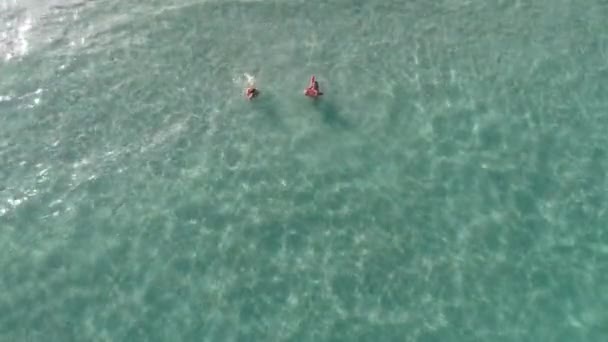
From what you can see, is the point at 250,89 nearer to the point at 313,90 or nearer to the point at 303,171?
the point at 313,90

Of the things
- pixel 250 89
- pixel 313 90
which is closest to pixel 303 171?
pixel 313 90

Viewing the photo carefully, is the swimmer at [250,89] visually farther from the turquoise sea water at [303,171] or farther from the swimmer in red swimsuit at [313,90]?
the swimmer in red swimsuit at [313,90]

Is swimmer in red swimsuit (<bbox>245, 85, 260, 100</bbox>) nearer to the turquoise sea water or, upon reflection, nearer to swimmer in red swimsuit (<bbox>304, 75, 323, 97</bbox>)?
the turquoise sea water

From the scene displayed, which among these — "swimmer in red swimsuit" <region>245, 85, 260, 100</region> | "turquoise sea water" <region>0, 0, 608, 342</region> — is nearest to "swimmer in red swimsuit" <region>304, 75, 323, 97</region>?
"turquoise sea water" <region>0, 0, 608, 342</region>

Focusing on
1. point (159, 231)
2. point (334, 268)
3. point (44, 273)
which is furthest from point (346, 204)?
point (44, 273)

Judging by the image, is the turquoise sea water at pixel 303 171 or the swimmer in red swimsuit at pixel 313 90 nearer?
the turquoise sea water at pixel 303 171

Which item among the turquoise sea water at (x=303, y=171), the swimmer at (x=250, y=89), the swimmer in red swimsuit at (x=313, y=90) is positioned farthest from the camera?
the swimmer at (x=250, y=89)

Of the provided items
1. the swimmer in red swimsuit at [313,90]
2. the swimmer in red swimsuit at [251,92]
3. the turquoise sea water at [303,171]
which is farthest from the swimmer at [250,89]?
the swimmer in red swimsuit at [313,90]

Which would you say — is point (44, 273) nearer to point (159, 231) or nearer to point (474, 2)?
point (159, 231)
